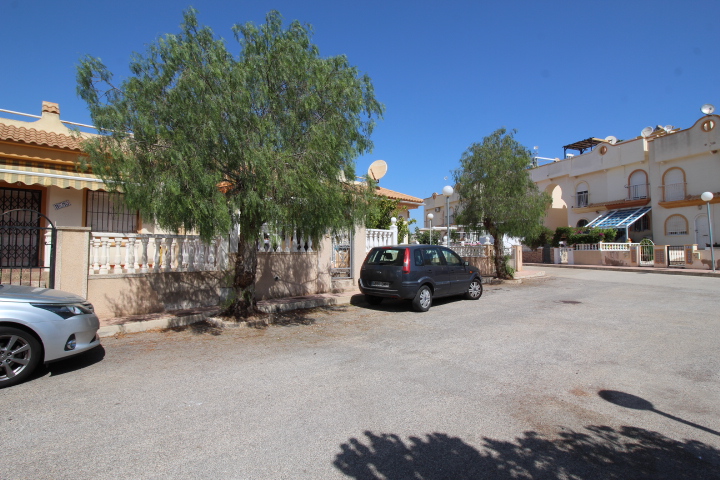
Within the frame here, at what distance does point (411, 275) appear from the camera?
10070 millimetres

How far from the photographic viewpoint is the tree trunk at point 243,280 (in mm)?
8523

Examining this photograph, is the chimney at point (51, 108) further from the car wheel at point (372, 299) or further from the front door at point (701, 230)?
the front door at point (701, 230)

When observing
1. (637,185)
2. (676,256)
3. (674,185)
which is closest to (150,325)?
(676,256)

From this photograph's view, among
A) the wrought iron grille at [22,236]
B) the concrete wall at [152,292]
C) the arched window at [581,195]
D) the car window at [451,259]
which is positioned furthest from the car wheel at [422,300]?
the arched window at [581,195]

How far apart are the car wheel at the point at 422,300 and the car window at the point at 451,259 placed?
1375 millimetres

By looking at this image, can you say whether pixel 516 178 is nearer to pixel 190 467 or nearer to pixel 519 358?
pixel 519 358

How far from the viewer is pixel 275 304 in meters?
10.1

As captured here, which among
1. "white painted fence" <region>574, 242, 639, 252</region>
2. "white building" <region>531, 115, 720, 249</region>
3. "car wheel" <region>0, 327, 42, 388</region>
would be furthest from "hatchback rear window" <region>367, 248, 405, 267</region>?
"white building" <region>531, 115, 720, 249</region>

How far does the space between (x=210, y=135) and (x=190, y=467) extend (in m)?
4.85

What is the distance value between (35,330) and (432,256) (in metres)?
8.17

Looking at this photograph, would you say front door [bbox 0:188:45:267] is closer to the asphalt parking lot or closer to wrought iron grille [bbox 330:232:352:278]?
the asphalt parking lot

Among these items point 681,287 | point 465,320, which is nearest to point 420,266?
point 465,320

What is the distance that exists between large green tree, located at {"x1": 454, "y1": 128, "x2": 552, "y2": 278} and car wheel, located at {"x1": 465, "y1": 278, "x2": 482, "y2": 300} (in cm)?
485

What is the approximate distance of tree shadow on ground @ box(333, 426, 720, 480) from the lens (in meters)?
3.09
